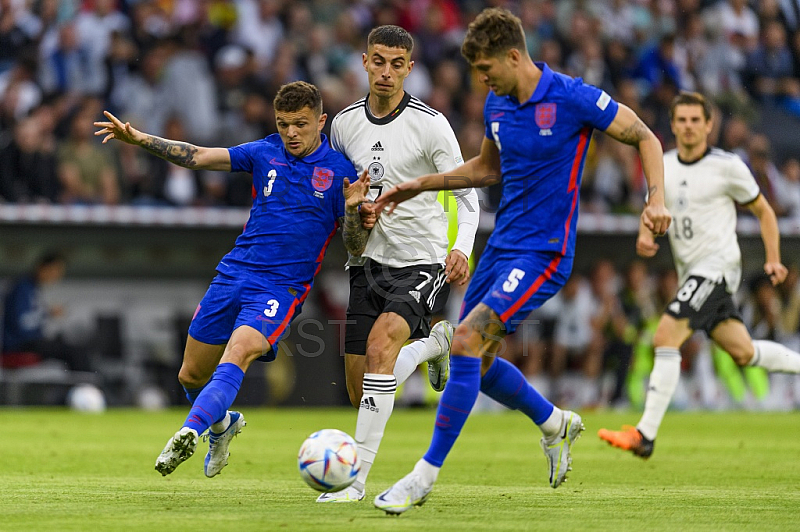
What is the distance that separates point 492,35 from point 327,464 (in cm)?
237

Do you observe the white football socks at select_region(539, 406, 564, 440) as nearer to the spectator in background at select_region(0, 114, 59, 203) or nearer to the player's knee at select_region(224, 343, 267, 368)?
the player's knee at select_region(224, 343, 267, 368)

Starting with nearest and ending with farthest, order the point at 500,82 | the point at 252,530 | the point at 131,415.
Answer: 1. the point at 252,530
2. the point at 500,82
3. the point at 131,415

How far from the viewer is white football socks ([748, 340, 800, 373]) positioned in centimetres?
1010

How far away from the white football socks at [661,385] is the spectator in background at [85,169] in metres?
9.14

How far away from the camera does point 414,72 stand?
18828 mm

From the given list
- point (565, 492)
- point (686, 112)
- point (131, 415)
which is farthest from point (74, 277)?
point (565, 492)

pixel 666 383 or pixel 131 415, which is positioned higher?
pixel 666 383

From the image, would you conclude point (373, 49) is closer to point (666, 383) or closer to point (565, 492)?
point (565, 492)

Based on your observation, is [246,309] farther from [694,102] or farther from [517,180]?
[694,102]

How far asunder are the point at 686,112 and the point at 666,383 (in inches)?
90.8

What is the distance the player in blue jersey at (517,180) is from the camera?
238 inches

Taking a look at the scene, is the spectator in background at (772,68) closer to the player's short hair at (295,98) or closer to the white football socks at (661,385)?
the white football socks at (661,385)

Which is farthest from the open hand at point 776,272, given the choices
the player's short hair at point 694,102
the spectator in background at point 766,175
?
the spectator in background at point 766,175

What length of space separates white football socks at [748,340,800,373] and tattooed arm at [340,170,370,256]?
14.8ft
